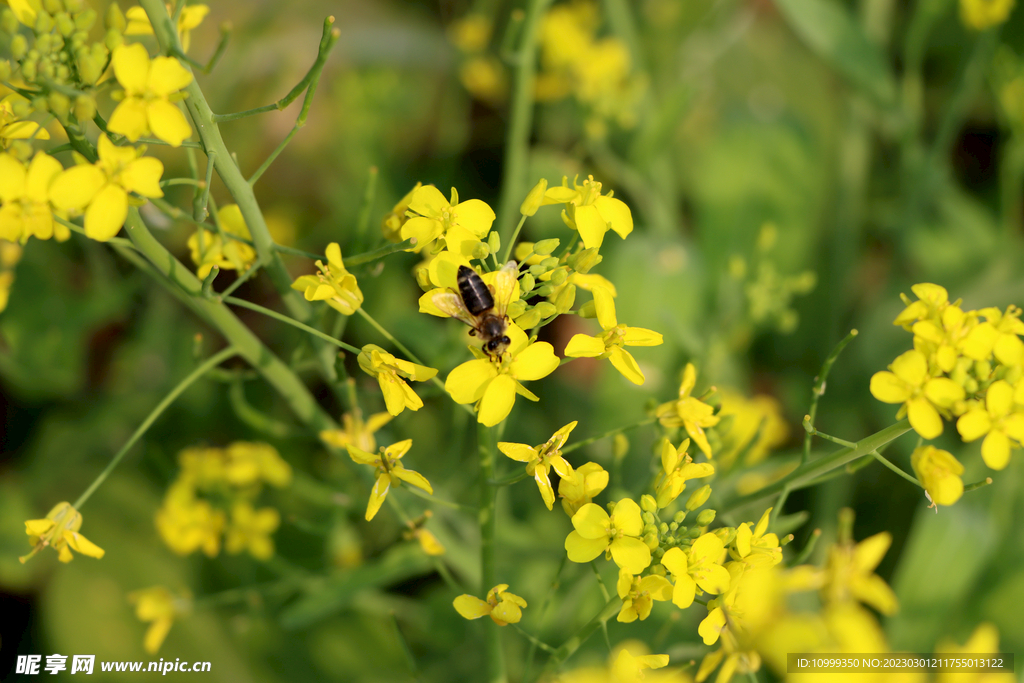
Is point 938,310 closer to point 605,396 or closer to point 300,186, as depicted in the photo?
point 605,396

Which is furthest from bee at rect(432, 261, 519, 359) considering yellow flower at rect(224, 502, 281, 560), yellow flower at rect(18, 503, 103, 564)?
yellow flower at rect(224, 502, 281, 560)

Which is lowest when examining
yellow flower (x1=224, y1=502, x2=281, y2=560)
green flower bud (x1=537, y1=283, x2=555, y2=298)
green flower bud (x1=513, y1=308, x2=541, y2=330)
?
yellow flower (x1=224, y1=502, x2=281, y2=560)

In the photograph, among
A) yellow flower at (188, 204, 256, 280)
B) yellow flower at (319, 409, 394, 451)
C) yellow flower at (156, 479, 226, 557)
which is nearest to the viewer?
yellow flower at (188, 204, 256, 280)

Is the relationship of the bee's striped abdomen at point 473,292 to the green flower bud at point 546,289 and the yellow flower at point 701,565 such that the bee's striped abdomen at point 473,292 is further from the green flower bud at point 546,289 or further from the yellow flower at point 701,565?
the yellow flower at point 701,565

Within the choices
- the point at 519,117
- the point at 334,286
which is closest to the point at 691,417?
the point at 334,286

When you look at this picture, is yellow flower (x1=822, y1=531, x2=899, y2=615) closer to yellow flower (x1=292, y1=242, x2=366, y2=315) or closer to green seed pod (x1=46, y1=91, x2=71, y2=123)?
yellow flower (x1=292, y1=242, x2=366, y2=315)

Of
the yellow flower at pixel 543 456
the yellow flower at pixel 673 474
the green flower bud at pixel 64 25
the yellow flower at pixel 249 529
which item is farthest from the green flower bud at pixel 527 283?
the yellow flower at pixel 249 529
